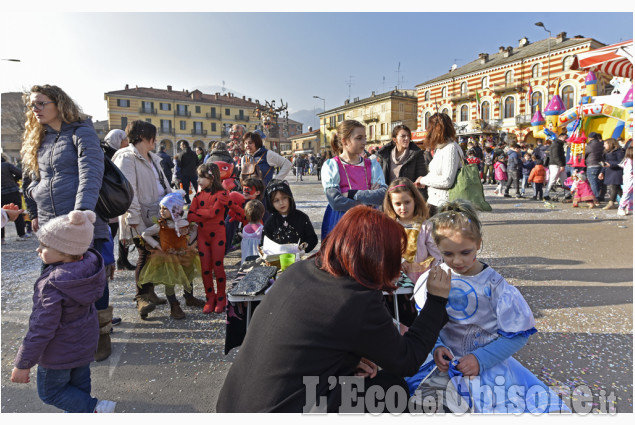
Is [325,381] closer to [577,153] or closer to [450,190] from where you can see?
[450,190]

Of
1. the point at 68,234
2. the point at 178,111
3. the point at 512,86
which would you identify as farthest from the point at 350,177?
the point at 178,111

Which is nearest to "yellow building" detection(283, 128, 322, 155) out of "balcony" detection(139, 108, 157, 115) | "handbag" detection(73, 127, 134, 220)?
"balcony" detection(139, 108, 157, 115)

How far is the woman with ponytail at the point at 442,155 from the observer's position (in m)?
4.07

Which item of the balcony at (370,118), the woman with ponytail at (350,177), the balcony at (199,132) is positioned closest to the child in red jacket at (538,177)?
the woman with ponytail at (350,177)

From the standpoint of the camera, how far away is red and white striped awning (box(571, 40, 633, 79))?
7.43 metres

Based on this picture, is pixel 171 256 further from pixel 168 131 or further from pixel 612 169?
pixel 168 131

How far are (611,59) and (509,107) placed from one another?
30037 mm

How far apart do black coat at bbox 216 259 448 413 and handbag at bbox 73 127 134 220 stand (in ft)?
6.44

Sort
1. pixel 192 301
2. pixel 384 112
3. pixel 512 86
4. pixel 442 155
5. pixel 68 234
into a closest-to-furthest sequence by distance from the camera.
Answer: pixel 68 234 < pixel 192 301 < pixel 442 155 < pixel 512 86 < pixel 384 112

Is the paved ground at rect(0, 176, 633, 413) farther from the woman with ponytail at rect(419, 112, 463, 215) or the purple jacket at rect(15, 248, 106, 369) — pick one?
the woman with ponytail at rect(419, 112, 463, 215)

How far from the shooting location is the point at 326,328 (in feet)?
4.39

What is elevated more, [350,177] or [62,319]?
[350,177]

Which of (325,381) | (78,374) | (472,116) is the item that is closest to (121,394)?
(78,374)

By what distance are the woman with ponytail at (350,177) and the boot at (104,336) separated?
2.00m
